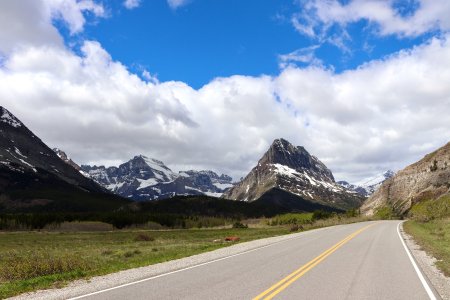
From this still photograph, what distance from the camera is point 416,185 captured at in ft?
481

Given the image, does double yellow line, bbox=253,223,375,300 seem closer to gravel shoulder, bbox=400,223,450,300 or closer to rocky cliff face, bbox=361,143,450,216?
gravel shoulder, bbox=400,223,450,300

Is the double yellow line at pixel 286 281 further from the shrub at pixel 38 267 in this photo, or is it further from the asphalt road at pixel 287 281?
the shrub at pixel 38 267

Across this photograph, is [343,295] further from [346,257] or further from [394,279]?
[346,257]

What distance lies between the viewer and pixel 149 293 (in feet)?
43.7

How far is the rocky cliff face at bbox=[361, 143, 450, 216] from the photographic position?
13100cm

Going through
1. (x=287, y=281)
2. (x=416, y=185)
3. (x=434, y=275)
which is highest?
(x=416, y=185)

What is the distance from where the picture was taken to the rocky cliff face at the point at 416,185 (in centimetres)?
13100

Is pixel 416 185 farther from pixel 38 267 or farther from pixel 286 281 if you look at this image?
pixel 38 267

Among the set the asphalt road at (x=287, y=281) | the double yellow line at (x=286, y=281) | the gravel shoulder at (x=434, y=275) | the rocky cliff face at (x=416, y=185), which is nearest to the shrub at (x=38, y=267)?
the asphalt road at (x=287, y=281)

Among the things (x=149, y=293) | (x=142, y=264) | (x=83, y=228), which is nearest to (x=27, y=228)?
(x=83, y=228)

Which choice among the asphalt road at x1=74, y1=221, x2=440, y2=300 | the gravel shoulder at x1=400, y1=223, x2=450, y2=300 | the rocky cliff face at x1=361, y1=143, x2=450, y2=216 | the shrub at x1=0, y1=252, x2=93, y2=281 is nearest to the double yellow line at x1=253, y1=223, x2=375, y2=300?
the asphalt road at x1=74, y1=221, x2=440, y2=300

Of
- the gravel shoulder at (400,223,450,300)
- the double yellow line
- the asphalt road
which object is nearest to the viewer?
the double yellow line

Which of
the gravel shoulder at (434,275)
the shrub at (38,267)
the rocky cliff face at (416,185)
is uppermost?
the rocky cliff face at (416,185)

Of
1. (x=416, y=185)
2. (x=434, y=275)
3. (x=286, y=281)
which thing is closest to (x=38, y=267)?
(x=286, y=281)
